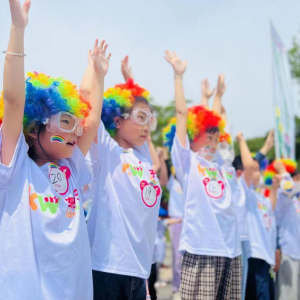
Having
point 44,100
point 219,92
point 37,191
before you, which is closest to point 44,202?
point 37,191

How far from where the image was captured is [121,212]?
3205mm

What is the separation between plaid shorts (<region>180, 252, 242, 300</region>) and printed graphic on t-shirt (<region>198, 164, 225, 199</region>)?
56 centimetres

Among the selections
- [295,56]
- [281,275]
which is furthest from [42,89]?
[295,56]

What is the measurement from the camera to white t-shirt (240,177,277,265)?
504cm

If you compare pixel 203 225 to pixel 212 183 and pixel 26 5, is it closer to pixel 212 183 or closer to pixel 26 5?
pixel 212 183

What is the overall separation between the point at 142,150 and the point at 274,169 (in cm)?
336

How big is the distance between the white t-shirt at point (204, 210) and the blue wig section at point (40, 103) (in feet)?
5.08

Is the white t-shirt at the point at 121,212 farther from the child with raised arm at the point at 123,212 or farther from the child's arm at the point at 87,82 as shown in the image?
the child's arm at the point at 87,82

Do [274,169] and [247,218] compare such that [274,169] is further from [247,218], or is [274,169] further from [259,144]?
[259,144]

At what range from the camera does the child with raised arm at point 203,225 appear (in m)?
3.89

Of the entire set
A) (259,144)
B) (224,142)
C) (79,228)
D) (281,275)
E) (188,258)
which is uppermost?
(259,144)

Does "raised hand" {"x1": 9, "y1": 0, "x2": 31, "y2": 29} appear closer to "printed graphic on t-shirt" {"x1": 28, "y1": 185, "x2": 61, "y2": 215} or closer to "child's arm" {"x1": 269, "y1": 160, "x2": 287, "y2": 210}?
"printed graphic on t-shirt" {"x1": 28, "y1": 185, "x2": 61, "y2": 215}

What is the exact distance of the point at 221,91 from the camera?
5.38 metres

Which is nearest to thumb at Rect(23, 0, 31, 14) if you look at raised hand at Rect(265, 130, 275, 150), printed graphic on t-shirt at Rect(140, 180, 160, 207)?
printed graphic on t-shirt at Rect(140, 180, 160, 207)
